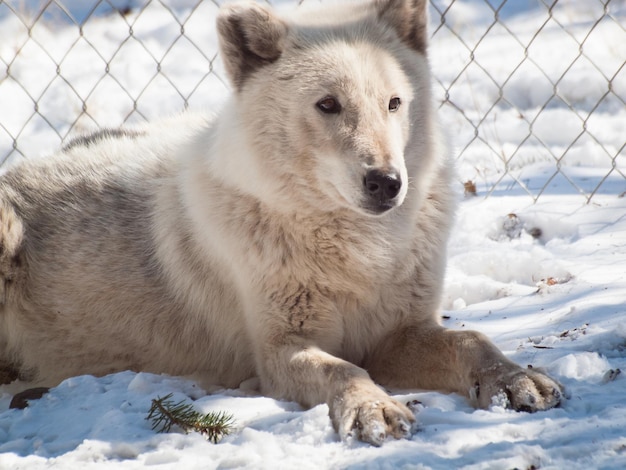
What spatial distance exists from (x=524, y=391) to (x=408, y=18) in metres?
A: 1.61

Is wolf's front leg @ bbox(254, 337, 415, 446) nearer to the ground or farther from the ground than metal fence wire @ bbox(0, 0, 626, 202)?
nearer to the ground

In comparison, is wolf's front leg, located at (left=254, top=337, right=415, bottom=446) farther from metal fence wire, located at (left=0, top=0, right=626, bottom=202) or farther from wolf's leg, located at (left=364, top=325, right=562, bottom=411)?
metal fence wire, located at (left=0, top=0, right=626, bottom=202)

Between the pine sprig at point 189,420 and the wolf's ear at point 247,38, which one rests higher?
the wolf's ear at point 247,38

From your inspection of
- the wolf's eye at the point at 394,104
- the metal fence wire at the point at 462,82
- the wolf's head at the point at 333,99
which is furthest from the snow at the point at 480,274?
the wolf's eye at the point at 394,104

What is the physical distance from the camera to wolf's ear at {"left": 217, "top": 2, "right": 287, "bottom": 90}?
3217 mm

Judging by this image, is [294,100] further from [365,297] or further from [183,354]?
[183,354]

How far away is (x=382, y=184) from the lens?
2914mm

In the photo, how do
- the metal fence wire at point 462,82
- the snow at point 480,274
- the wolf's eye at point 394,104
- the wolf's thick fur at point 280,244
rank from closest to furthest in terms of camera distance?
the snow at point 480,274 < the wolf's thick fur at point 280,244 < the wolf's eye at point 394,104 < the metal fence wire at point 462,82

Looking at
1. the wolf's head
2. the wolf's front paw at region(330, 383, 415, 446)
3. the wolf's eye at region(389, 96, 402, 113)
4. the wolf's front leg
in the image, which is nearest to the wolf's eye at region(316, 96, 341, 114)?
the wolf's head

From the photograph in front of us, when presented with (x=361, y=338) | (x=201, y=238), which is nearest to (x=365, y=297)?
(x=361, y=338)

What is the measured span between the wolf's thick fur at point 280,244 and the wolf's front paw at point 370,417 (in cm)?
1

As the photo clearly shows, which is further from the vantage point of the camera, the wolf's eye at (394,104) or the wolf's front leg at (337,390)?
the wolf's eye at (394,104)

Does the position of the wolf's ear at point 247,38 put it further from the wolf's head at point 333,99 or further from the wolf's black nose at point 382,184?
the wolf's black nose at point 382,184

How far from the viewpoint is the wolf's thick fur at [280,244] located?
9.97 feet
